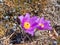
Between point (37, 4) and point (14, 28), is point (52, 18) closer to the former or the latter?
point (37, 4)

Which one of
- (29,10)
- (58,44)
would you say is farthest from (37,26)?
(29,10)

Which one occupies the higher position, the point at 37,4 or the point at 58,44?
the point at 37,4

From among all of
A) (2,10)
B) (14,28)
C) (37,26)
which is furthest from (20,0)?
(37,26)

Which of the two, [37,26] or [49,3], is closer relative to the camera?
[37,26]

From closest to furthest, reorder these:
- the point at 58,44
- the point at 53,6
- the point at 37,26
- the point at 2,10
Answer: the point at 37,26, the point at 58,44, the point at 2,10, the point at 53,6

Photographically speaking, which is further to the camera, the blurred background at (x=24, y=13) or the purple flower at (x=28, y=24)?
the blurred background at (x=24, y=13)

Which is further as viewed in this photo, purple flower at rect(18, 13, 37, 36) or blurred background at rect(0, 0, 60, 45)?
blurred background at rect(0, 0, 60, 45)

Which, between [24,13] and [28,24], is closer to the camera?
[28,24]

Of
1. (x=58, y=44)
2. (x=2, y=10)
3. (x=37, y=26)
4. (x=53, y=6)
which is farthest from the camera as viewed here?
(x=53, y=6)

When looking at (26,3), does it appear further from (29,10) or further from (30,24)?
(30,24)
